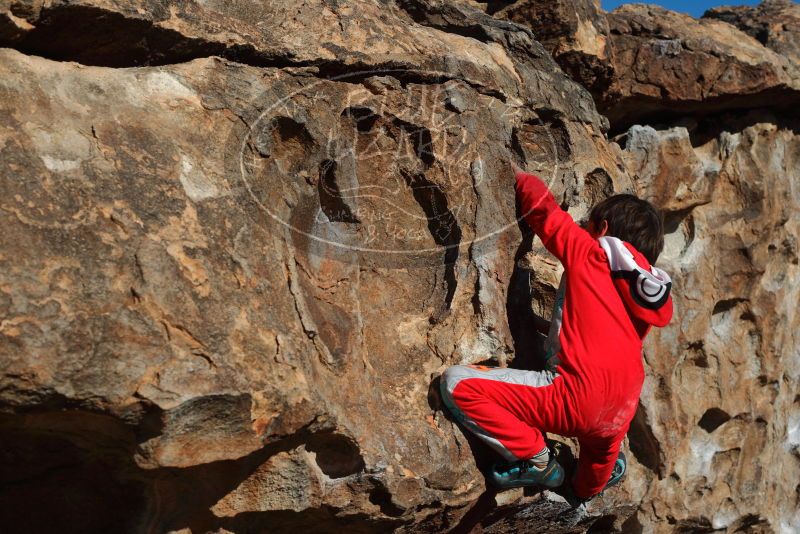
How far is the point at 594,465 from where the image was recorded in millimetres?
2789

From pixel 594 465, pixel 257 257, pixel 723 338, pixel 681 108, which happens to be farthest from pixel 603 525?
pixel 681 108

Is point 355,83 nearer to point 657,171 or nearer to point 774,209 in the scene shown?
point 657,171

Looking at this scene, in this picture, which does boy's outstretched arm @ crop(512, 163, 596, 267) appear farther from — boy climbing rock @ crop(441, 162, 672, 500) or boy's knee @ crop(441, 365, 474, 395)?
boy's knee @ crop(441, 365, 474, 395)

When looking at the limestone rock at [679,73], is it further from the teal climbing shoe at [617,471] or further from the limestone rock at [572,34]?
the teal climbing shoe at [617,471]

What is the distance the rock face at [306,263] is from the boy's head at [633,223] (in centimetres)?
32

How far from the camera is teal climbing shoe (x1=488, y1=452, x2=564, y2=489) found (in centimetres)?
266

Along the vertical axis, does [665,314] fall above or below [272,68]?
below

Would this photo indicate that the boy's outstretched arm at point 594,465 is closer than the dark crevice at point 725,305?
Yes

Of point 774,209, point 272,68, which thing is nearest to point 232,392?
point 272,68

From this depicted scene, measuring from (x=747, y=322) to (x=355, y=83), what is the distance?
231 centimetres

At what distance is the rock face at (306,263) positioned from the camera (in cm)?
206

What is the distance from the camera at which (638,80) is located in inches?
155

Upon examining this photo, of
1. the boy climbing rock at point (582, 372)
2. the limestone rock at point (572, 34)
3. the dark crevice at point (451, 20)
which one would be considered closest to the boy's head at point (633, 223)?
the boy climbing rock at point (582, 372)

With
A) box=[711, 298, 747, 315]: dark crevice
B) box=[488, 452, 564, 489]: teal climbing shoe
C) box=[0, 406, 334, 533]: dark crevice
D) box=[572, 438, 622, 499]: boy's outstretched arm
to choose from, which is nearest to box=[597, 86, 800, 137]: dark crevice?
box=[711, 298, 747, 315]: dark crevice
